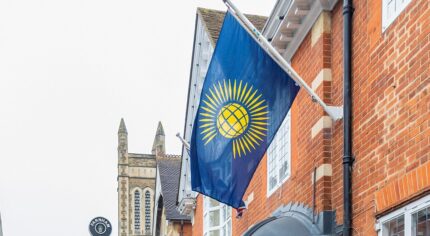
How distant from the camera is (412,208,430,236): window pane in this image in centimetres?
782

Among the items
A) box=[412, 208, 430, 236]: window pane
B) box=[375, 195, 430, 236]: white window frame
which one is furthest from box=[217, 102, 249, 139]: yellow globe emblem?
box=[412, 208, 430, 236]: window pane

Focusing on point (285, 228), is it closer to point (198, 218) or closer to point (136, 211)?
point (198, 218)

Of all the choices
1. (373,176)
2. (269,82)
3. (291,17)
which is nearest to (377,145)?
(373,176)

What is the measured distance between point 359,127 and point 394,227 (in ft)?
4.81

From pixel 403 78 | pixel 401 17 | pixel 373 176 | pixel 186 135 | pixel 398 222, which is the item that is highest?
pixel 186 135

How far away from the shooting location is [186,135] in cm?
2236

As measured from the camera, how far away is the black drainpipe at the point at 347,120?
9758 mm

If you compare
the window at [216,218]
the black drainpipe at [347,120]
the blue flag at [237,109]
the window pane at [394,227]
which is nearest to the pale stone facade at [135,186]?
the window at [216,218]

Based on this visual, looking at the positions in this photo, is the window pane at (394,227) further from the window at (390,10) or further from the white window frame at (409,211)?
the window at (390,10)

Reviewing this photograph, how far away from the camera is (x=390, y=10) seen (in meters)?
9.01

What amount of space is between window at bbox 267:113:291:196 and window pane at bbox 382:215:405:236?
382 centimetres

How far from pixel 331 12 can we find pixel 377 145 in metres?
2.66

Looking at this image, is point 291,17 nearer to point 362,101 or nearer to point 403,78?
point 362,101

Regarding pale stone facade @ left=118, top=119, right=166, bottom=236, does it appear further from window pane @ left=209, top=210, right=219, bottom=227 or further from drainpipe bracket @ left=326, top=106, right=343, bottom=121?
drainpipe bracket @ left=326, top=106, right=343, bottom=121
